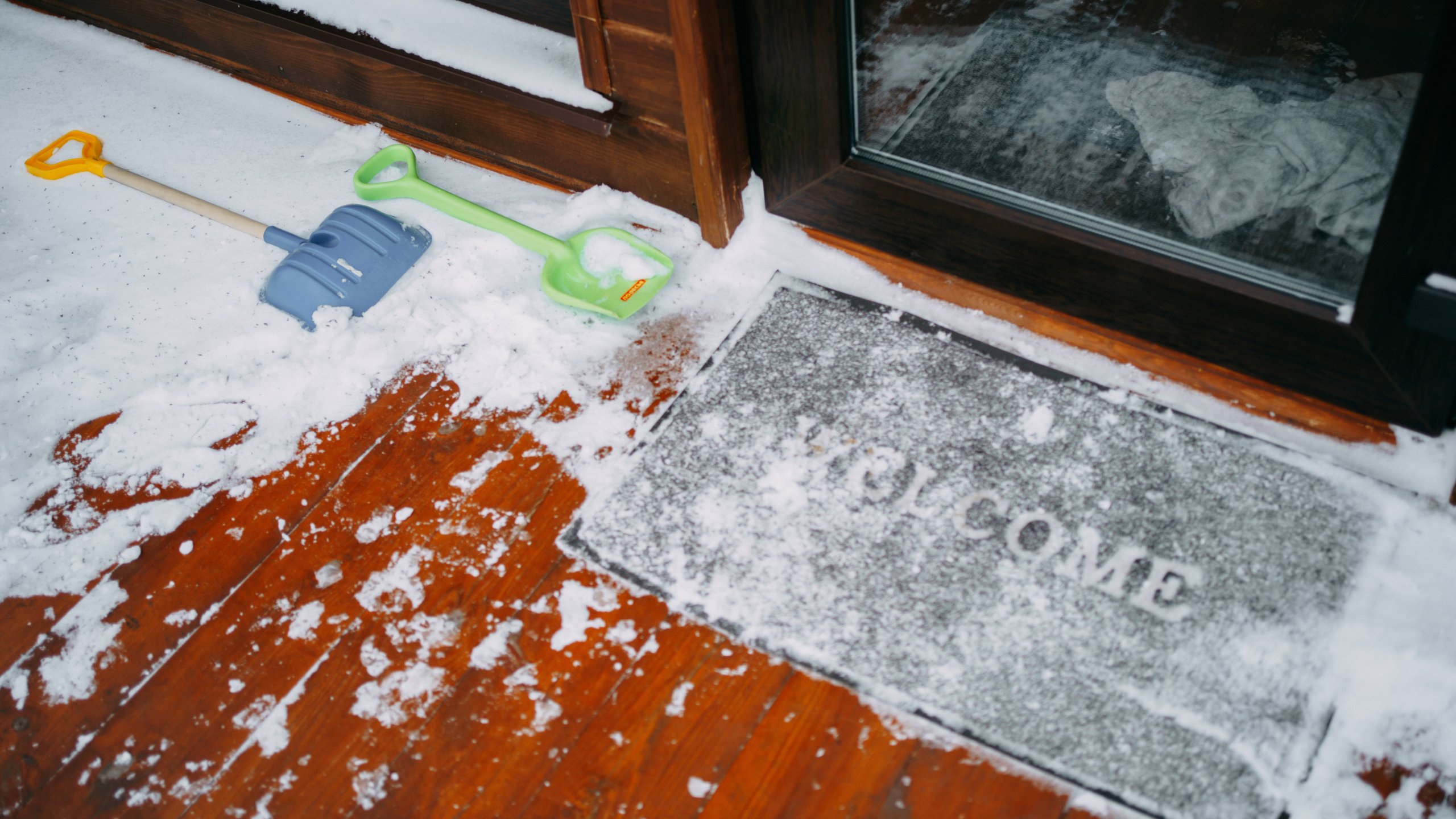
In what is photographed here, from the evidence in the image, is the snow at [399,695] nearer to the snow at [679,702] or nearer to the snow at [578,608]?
the snow at [578,608]

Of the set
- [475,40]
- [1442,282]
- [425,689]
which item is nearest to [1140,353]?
[1442,282]

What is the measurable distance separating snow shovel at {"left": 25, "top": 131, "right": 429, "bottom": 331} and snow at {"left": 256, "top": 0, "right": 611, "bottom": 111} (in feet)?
0.99

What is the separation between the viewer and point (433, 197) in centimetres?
168

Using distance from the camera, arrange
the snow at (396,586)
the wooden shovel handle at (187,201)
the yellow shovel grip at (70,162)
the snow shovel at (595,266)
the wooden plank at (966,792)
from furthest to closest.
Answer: the yellow shovel grip at (70,162), the wooden shovel handle at (187,201), the snow shovel at (595,266), the snow at (396,586), the wooden plank at (966,792)

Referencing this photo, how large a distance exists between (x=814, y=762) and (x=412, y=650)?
51 cm

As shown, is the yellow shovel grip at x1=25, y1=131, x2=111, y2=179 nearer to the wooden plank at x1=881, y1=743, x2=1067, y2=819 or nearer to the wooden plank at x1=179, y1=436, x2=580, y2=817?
the wooden plank at x1=179, y1=436, x2=580, y2=817

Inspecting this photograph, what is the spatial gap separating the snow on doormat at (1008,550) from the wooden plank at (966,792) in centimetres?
3

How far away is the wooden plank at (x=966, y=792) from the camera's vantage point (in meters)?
1.07

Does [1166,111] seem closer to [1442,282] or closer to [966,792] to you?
[1442,282]

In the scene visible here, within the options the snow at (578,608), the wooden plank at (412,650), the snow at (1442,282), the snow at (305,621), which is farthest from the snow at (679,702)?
the snow at (1442,282)

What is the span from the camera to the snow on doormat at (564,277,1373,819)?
3.65 ft

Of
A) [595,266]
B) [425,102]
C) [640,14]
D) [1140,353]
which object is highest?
[640,14]

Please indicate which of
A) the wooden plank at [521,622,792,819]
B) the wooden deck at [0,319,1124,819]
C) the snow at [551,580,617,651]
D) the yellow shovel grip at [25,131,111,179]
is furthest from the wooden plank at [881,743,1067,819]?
the yellow shovel grip at [25,131,111,179]

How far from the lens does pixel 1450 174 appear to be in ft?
3.40
